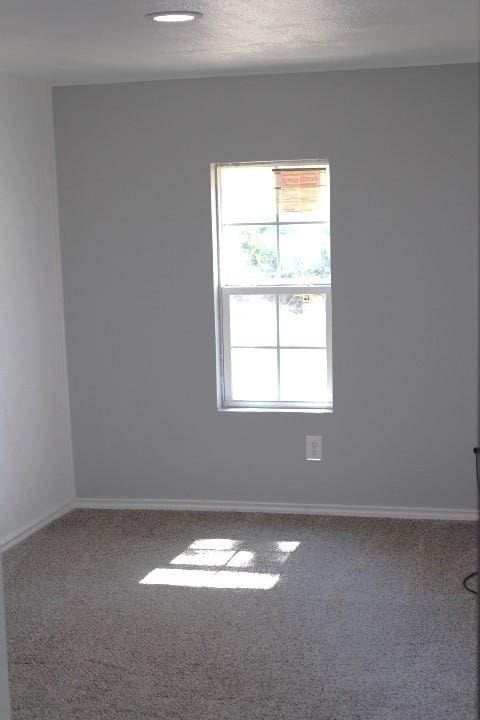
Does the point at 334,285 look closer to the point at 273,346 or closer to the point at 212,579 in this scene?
the point at 273,346

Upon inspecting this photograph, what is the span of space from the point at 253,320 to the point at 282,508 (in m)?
1.05

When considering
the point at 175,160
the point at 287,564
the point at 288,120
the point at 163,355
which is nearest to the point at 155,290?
the point at 163,355

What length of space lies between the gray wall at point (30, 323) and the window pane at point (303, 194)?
1.26 m

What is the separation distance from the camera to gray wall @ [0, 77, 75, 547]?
16.5 ft

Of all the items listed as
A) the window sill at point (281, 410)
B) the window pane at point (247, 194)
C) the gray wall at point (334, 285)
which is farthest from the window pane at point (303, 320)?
the window pane at point (247, 194)

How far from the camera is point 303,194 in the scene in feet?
17.5

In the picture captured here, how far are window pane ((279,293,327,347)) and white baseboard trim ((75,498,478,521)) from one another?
2.95ft

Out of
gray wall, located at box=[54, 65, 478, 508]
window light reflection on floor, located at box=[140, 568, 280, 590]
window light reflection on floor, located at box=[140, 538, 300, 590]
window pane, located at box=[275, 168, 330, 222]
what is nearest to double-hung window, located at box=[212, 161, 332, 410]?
window pane, located at box=[275, 168, 330, 222]

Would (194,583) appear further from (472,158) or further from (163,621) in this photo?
(472,158)

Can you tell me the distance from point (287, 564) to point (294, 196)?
6.43 feet

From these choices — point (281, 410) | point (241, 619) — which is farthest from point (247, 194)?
point (241, 619)

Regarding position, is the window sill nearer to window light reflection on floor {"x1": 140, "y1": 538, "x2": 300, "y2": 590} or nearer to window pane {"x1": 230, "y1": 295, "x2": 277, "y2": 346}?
window pane {"x1": 230, "y1": 295, "x2": 277, "y2": 346}

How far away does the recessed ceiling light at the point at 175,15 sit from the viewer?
344 cm

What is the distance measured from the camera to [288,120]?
519 cm
